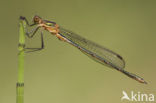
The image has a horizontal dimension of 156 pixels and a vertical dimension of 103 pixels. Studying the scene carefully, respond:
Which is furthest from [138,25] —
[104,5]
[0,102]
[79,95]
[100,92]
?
[0,102]

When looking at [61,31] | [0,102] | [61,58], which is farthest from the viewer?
[61,58]

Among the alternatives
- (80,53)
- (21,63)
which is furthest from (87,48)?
(21,63)

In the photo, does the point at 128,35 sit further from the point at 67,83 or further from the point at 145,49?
the point at 67,83

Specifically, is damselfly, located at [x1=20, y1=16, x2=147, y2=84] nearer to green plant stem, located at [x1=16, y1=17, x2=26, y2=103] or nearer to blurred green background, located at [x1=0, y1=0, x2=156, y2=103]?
blurred green background, located at [x1=0, y1=0, x2=156, y2=103]

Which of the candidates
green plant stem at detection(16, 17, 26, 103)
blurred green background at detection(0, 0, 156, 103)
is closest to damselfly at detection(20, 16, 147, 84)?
blurred green background at detection(0, 0, 156, 103)

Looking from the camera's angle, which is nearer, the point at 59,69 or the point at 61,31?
the point at 61,31

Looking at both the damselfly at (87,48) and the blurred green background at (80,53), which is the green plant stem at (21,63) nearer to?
the damselfly at (87,48)

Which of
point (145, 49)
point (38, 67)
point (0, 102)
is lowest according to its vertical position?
point (0, 102)

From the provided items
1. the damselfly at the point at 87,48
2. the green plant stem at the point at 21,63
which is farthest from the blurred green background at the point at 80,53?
the green plant stem at the point at 21,63

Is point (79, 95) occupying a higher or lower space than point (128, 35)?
lower
